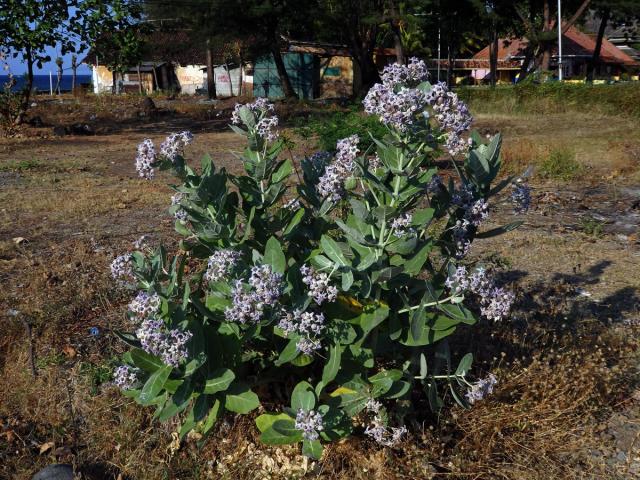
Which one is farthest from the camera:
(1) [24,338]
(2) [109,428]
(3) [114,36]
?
(3) [114,36]

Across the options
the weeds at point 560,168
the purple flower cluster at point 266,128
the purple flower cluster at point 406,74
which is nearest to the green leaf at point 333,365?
the purple flower cluster at point 266,128

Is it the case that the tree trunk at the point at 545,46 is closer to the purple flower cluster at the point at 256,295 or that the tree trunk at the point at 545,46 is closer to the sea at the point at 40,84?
the sea at the point at 40,84

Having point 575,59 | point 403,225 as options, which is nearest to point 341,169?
point 403,225

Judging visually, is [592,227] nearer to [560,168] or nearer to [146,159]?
[560,168]

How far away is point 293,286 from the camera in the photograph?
2699 millimetres

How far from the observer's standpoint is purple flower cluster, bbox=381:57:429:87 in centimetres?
261

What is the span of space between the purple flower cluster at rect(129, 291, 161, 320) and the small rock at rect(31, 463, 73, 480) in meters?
0.81

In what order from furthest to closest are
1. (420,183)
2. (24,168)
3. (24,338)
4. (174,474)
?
(24,168) → (24,338) → (174,474) → (420,183)

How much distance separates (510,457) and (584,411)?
1.61ft

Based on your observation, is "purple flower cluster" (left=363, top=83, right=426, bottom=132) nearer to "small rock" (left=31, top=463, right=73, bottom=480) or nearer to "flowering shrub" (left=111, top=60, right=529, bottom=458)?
"flowering shrub" (left=111, top=60, right=529, bottom=458)

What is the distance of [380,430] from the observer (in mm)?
2727

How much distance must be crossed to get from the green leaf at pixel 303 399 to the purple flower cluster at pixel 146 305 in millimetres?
602

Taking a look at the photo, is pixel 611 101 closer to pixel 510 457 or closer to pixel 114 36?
pixel 114 36

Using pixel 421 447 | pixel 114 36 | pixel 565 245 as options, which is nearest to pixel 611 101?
pixel 114 36
